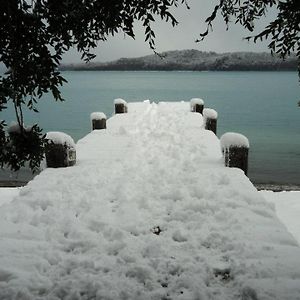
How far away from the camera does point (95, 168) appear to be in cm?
688

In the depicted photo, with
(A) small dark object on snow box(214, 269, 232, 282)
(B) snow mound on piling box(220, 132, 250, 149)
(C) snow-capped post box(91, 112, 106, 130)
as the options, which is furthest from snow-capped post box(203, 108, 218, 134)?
(A) small dark object on snow box(214, 269, 232, 282)

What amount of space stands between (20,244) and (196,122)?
9.64 meters

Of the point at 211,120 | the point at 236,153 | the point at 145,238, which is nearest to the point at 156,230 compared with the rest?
the point at 145,238

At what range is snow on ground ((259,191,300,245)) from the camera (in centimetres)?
821

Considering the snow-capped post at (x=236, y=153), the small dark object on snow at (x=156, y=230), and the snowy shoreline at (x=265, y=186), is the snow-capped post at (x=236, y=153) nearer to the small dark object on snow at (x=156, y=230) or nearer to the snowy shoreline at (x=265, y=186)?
the small dark object on snow at (x=156, y=230)

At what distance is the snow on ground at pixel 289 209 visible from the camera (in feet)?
26.9

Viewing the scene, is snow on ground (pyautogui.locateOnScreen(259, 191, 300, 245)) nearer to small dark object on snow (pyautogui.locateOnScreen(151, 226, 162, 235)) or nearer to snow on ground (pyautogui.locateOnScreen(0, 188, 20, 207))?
small dark object on snow (pyautogui.locateOnScreen(151, 226, 162, 235))

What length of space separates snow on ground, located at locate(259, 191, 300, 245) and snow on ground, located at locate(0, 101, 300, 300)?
2709 mm

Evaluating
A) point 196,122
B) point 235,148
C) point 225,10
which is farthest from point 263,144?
point 225,10

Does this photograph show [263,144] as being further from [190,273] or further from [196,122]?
[190,273]

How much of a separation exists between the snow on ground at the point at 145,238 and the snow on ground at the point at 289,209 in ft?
8.89

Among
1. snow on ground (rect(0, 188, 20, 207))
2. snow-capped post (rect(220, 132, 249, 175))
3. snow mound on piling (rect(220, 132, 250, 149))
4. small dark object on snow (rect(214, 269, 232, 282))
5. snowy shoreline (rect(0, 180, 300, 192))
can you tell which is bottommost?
snowy shoreline (rect(0, 180, 300, 192))

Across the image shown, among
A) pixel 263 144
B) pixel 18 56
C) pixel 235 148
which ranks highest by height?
pixel 18 56

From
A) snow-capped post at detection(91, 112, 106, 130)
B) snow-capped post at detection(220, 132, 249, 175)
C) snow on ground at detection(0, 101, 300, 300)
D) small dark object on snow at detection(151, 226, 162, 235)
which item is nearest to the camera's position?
snow on ground at detection(0, 101, 300, 300)
